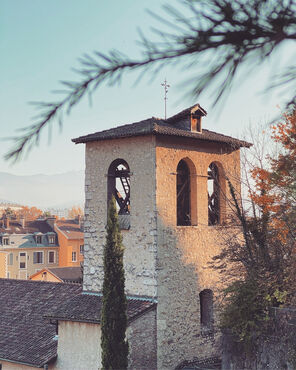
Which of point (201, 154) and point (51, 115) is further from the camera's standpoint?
point (201, 154)

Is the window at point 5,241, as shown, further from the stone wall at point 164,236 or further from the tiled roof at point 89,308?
the stone wall at point 164,236

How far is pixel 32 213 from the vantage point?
8800cm

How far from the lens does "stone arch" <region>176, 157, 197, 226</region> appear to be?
13.4 metres

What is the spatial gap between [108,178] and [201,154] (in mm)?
2834

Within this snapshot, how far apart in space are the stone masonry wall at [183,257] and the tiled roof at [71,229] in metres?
33.1

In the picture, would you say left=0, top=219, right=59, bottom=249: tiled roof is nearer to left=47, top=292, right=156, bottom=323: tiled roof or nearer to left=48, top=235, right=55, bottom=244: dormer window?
left=48, top=235, right=55, bottom=244: dormer window

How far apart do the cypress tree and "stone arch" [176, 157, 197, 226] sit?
2806 mm

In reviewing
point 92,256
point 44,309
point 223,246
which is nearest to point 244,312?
point 223,246

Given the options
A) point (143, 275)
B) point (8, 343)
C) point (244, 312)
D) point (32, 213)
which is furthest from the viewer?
point (32, 213)

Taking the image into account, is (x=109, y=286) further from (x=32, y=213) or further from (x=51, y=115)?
(x=32, y=213)

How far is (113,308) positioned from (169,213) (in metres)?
3.04

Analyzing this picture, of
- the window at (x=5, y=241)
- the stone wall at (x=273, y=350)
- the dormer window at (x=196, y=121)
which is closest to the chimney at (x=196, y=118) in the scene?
the dormer window at (x=196, y=121)

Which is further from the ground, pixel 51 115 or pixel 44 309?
pixel 51 115

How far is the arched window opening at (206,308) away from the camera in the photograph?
13.3m
